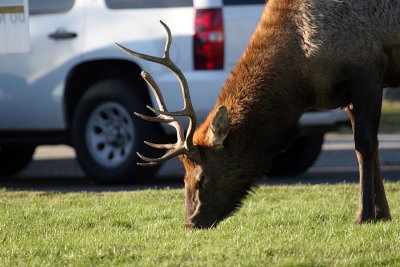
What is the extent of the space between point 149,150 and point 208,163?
3293mm

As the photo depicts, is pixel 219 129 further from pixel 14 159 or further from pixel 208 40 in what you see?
pixel 14 159

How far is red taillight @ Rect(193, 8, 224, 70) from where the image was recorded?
36.2ft

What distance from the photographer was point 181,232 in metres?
7.77

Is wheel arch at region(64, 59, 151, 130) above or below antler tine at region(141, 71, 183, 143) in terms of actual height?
below

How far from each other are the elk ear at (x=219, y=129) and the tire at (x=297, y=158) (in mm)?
4556

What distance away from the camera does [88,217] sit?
855 cm

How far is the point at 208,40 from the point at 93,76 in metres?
1.44

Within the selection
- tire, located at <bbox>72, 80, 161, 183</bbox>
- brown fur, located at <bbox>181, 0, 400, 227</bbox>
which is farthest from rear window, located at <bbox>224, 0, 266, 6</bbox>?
brown fur, located at <bbox>181, 0, 400, 227</bbox>

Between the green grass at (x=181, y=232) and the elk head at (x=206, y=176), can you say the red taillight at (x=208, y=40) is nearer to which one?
the green grass at (x=181, y=232)

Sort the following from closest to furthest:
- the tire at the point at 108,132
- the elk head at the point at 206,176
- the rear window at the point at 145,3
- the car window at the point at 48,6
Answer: the elk head at the point at 206,176 → the rear window at the point at 145,3 → the tire at the point at 108,132 → the car window at the point at 48,6

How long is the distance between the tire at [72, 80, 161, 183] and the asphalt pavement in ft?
0.51

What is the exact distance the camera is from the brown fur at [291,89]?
8031 millimetres

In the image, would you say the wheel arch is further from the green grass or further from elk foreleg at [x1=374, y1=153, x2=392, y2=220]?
elk foreleg at [x1=374, y1=153, x2=392, y2=220]

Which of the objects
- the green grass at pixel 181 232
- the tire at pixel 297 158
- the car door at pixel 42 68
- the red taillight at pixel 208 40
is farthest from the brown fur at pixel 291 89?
the tire at pixel 297 158
